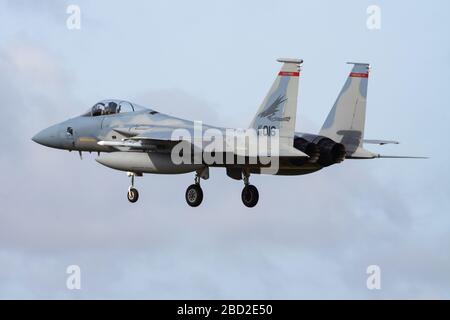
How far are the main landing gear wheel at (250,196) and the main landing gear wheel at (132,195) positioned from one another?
3.08 meters

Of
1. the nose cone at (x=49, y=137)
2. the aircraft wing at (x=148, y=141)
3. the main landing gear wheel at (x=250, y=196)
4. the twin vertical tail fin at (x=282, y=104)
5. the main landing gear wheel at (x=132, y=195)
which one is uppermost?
the twin vertical tail fin at (x=282, y=104)

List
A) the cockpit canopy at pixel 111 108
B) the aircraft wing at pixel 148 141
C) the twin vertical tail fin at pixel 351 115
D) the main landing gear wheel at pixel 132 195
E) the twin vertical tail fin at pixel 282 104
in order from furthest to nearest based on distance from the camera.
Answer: the cockpit canopy at pixel 111 108 → the main landing gear wheel at pixel 132 195 → the twin vertical tail fin at pixel 351 115 → the aircraft wing at pixel 148 141 → the twin vertical tail fin at pixel 282 104

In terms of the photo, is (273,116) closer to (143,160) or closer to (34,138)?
(143,160)

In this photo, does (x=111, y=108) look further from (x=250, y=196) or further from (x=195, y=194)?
(x=250, y=196)

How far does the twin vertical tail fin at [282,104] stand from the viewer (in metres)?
40.3

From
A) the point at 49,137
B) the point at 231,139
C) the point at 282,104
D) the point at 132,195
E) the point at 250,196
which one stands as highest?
the point at 282,104

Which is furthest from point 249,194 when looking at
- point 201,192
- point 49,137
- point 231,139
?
point 49,137

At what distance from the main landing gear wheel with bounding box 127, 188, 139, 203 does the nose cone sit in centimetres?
263

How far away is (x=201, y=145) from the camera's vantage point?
4131cm

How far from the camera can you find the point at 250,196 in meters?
43.1

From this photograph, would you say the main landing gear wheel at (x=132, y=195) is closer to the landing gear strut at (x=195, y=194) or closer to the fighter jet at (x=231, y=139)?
the fighter jet at (x=231, y=139)

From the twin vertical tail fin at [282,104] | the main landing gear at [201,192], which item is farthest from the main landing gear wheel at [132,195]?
the twin vertical tail fin at [282,104]

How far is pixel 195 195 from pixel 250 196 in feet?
4.91

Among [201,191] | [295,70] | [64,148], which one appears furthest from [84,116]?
[295,70]
